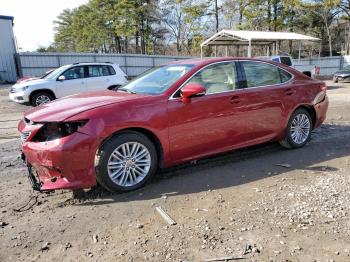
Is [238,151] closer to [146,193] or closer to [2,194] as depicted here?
[146,193]

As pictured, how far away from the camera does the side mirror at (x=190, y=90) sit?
4.59 metres

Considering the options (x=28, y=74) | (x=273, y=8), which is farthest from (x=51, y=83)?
(x=273, y=8)

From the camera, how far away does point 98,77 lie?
526 inches

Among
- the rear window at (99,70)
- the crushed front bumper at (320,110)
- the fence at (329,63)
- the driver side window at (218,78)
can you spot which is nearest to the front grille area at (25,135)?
the driver side window at (218,78)

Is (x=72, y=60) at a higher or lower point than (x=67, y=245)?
higher

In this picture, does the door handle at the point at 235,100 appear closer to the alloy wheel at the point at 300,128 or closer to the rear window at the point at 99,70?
the alloy wheel at the point at 300,128

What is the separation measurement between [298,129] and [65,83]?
903 cm

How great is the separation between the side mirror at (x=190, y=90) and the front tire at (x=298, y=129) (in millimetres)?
2135

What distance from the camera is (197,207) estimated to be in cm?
399

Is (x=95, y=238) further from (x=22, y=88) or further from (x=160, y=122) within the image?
(x=22, y=88)

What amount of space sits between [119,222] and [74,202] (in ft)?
2.64

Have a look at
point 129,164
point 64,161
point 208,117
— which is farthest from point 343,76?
point 64,161

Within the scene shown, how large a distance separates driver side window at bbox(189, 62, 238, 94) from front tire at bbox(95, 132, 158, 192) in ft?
3.86

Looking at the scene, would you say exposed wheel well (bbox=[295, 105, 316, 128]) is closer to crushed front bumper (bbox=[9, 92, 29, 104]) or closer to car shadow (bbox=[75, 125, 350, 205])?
car shadow (bbox=[75, 125, 350, 205])
